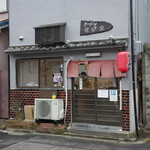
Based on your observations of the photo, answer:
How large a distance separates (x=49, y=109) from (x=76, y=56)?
8.23 ft

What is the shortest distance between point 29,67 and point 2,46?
258cm

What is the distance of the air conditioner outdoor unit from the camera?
9477 mm

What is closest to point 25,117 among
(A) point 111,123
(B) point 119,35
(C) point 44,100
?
(C) point 44,100

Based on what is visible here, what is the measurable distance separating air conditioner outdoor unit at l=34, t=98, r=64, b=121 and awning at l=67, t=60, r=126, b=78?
4.37ft

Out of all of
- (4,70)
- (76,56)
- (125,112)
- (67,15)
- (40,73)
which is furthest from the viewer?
(4,70)

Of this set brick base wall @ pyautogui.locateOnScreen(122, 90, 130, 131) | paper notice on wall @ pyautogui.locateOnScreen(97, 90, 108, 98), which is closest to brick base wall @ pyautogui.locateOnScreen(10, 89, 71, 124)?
paper notice on wall @ pyautogui.locateOnScreen(97, 90, 108, 98)

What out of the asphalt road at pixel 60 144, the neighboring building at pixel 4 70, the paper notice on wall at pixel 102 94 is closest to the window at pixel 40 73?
the neighboring building at pixel 4 70

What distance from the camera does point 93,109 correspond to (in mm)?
9312

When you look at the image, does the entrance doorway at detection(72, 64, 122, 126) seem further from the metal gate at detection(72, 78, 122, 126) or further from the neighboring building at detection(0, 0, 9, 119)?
the neighboring building at detection(0, 0, 9, 119)

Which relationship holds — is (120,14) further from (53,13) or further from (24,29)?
(24,29)

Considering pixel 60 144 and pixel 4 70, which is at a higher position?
pixel 4 70

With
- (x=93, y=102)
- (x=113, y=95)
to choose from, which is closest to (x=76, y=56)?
(x=93, y=102)

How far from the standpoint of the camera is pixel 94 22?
9.17 meters

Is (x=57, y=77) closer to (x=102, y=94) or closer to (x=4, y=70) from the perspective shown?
(x=102, y=94)
